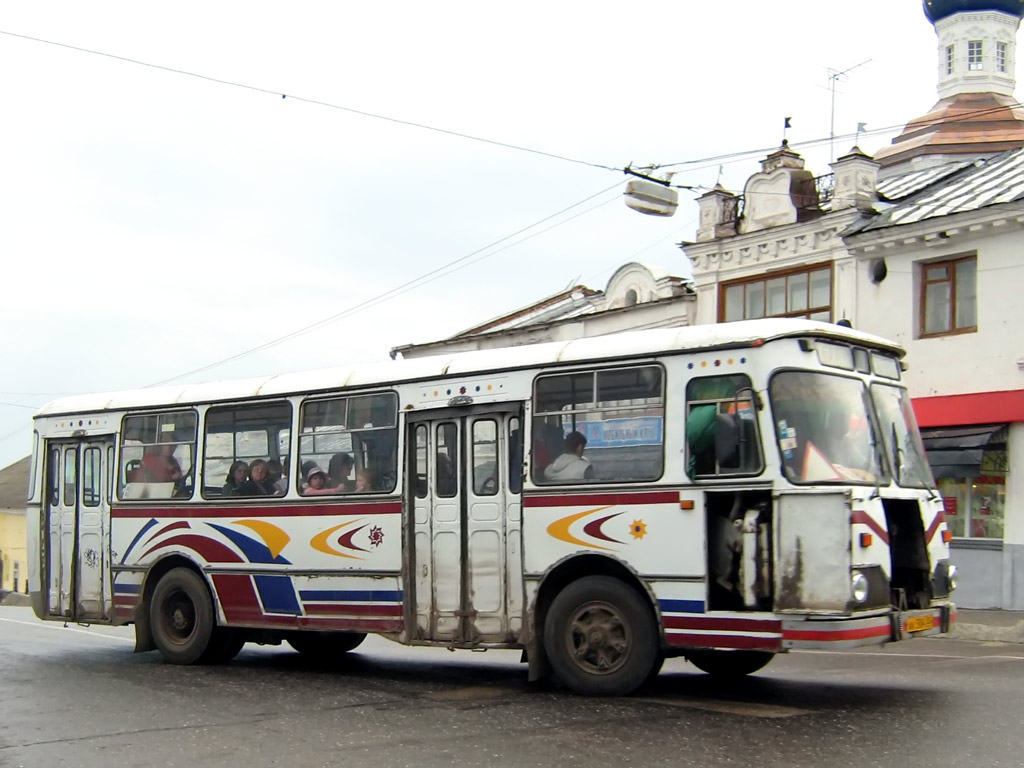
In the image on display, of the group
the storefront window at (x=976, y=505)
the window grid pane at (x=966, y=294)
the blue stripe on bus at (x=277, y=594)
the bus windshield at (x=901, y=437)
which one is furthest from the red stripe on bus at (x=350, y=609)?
the window grid pane at (x=966, y=294)

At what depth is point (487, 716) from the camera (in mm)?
9570

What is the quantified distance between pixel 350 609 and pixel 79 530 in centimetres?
450

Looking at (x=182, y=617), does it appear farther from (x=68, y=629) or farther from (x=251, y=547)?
(x=68, y=629)

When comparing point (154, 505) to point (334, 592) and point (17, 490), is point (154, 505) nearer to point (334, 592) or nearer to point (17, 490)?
point (334, 592)

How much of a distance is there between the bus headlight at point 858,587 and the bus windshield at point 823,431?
27.6 inches

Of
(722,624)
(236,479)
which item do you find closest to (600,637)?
(722,624)

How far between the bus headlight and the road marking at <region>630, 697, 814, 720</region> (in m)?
0.94

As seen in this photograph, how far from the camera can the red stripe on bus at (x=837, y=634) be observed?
30.1ft

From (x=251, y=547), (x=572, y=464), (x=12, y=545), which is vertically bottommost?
(x=12, y=545)

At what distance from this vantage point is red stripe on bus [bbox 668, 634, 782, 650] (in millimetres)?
9477

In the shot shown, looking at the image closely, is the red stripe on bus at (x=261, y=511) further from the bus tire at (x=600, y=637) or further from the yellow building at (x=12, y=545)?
the yellow building at (x=12, y=545)

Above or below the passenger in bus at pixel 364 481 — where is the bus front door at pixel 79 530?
below

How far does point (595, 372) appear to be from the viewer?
1076 centimetres

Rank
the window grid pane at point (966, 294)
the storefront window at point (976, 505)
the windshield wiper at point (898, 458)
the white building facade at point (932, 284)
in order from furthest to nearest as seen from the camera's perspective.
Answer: the window grid pane at point (966, 294) < the storefront window at point (976, 505) < the white building facade at point (932, 284) < the windshield wiper at point (898, 458)
